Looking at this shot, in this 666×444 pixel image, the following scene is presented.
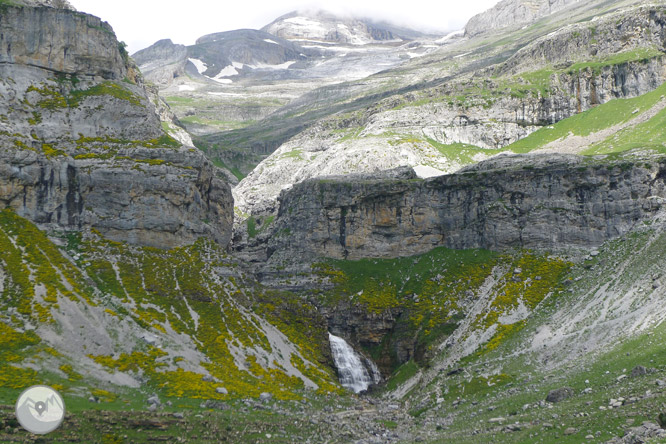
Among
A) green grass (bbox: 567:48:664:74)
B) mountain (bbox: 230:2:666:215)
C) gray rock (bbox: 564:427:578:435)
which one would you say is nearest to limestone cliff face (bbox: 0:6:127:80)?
mountain (bbox: 230:2:666:215)

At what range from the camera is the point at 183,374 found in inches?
2810

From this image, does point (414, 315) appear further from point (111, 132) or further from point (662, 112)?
point (662, 112)

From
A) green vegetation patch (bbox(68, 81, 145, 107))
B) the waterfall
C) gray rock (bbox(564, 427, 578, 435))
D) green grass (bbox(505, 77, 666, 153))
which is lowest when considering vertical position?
the waterfall

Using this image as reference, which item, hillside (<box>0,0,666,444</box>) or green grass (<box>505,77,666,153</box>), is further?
green grass (<box>505,77,666,153</box>)

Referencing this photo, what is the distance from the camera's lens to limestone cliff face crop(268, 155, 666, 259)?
346ft

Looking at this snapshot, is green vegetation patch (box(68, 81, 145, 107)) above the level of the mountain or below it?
above

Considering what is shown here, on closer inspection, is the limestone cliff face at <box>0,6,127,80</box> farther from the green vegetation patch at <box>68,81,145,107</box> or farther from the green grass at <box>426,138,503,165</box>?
the green grass at <box>426,138,503,165</box>

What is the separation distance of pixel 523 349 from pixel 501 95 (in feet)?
436

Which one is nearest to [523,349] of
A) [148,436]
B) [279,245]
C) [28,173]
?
[148,436]

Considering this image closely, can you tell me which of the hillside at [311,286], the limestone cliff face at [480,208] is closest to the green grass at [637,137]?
the hillside at [311,286]

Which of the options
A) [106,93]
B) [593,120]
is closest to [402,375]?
[106,93]

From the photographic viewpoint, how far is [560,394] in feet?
153

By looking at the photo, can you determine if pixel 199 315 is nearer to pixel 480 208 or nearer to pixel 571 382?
pixel 571 382

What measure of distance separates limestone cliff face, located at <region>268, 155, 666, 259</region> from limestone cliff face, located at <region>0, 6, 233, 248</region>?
73.3 feet
